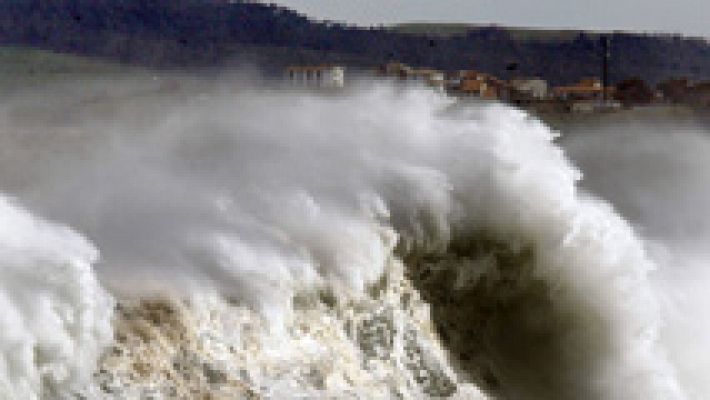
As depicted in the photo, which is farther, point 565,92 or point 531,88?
point 531,88

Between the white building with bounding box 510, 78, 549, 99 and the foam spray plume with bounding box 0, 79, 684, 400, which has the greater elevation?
the foam spray plume with bounding box 0, 79, 684, 400

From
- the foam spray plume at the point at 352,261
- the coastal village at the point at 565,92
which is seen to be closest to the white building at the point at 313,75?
the coastal village at the point at 565,92

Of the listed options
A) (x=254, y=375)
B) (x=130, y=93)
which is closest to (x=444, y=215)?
(x=254, y=375)

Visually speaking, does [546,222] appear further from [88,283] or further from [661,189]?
[661,189]

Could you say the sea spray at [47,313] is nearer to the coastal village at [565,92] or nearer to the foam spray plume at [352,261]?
the foam spray plume at [352,261]

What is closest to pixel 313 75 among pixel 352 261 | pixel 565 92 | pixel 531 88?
pixel 565 92

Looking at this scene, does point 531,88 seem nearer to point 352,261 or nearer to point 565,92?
point 565,92

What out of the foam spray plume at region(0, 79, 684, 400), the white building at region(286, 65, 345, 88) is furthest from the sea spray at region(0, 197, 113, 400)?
the white building at region(286, 65, 345, 88)

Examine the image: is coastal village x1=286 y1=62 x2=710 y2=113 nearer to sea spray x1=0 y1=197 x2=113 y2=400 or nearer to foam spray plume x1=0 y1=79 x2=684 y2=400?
foam spray plume x1=0 y1=79 x2=684 y2=400
